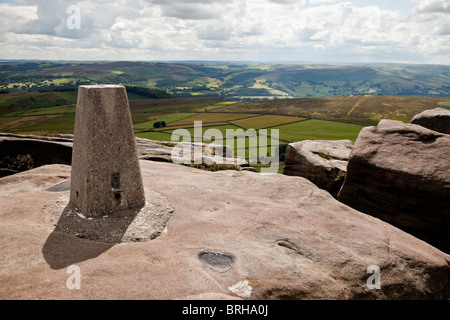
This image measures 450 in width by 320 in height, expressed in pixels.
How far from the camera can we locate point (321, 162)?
79.9ft

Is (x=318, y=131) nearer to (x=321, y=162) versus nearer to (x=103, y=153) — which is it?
(x=321, y=162)

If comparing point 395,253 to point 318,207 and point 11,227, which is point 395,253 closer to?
point 318,207

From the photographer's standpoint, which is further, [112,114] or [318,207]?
[318,207]

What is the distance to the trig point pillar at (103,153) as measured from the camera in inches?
495

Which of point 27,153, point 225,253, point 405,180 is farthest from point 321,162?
point 27,153

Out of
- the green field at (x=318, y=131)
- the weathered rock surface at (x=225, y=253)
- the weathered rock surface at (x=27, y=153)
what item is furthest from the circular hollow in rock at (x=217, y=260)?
the green field at (x=318, y=131)

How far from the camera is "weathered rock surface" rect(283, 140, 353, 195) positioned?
23.6 metres

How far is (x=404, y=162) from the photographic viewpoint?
17.9 metres

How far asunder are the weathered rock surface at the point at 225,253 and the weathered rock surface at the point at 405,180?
4.14 meters

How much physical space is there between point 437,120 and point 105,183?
2400 cm

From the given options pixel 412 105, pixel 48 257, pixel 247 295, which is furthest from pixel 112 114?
pixel 412 105

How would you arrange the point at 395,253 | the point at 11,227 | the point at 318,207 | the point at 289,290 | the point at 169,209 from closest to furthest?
1. the point at 289,290
2. the point at 11,227
3. the point at 395,253
4. the point at 169,209
5. the point at 318,207

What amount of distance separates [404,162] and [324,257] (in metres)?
9.76

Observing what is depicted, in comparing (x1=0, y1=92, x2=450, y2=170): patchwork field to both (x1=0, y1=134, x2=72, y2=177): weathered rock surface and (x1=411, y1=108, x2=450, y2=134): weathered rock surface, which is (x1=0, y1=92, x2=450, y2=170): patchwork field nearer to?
(x1=0, y1=134, x2=72, y2=177): weathered rock surface
